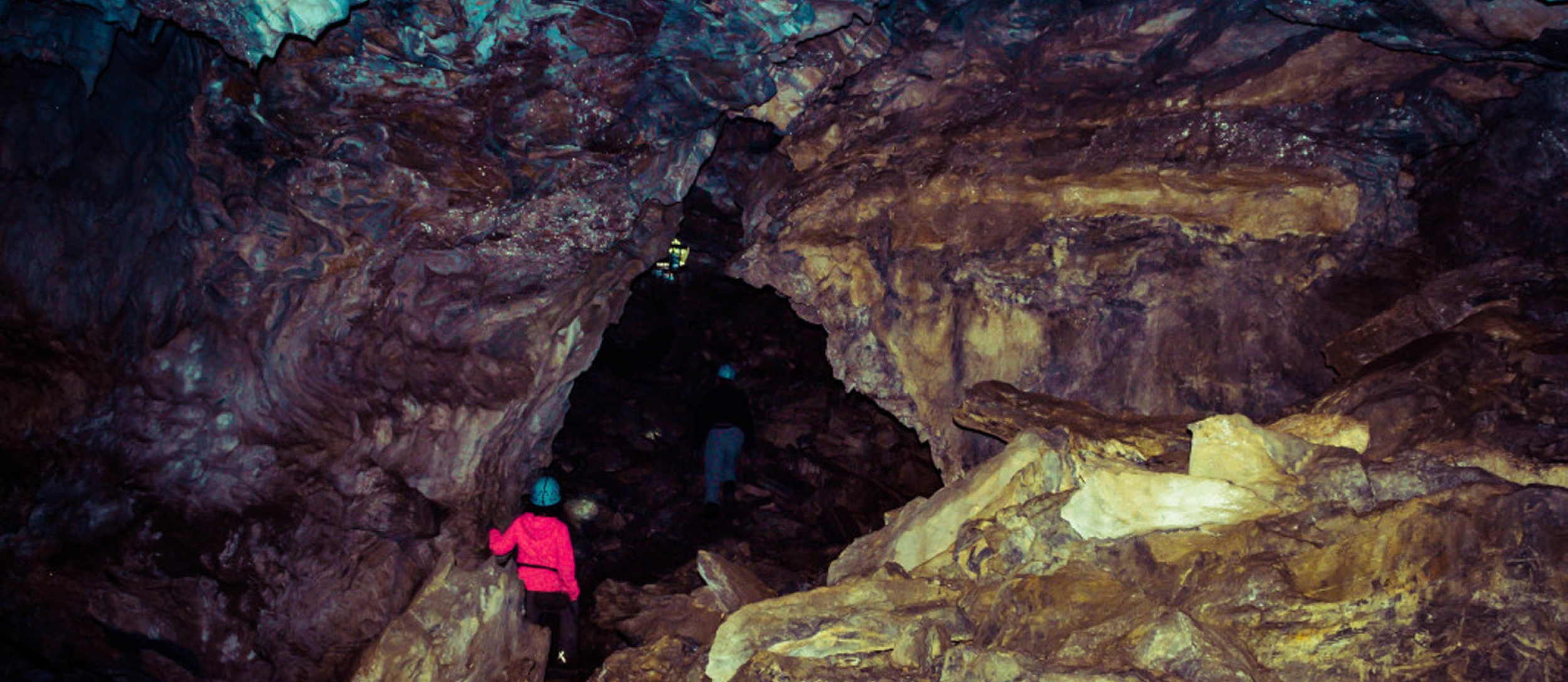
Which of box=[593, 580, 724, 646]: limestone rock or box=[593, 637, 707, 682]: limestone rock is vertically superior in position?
box=[593, 637, 707, 682]: limestone rock

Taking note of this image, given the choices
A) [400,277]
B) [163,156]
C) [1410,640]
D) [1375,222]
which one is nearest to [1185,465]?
[1410,640]

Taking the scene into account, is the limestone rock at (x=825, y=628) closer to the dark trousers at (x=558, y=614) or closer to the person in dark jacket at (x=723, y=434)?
the dark trousers at (x=558, y=614)

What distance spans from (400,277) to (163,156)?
4.81ft

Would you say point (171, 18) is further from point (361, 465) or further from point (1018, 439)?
point (1018, 439)

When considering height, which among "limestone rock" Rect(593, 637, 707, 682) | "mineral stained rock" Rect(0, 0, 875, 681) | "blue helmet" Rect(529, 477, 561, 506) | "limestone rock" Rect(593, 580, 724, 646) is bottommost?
"limestone rock" Rect(593, 580, 724, 646)

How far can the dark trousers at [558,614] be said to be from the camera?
6.35 meters

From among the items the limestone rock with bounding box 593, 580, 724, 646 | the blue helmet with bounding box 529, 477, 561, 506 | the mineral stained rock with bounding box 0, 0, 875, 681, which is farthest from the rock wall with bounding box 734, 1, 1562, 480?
the blue helmet with bounding box 529, 477, 561, 506

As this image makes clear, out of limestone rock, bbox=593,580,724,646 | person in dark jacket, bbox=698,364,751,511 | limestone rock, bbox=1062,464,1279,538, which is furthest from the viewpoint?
person in dark jacket, bbox=698,364,751,511

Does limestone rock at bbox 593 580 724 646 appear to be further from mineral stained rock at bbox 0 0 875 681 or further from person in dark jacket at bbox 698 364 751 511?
person in dark jacket at bbox 698 364 751 511

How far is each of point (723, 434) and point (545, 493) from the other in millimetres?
2822

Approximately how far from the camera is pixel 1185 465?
169 inches

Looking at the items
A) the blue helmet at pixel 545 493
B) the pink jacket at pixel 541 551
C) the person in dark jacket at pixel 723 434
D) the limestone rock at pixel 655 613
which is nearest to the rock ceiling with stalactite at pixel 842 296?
the limestone rock at pixel 655 613

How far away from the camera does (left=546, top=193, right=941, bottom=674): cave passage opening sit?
9.02 m

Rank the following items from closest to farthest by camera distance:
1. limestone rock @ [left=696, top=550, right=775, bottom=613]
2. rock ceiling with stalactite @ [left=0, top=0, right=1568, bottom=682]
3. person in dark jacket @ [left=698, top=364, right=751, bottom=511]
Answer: rock ceiling with stalactite @ [left=0, top=0, right=1568, bottom=682], limestone rock @ [left=696, top=550, right=775, bottom=613], person in dark jacket @ [left=698, top=364, right=751, bottom=511]
